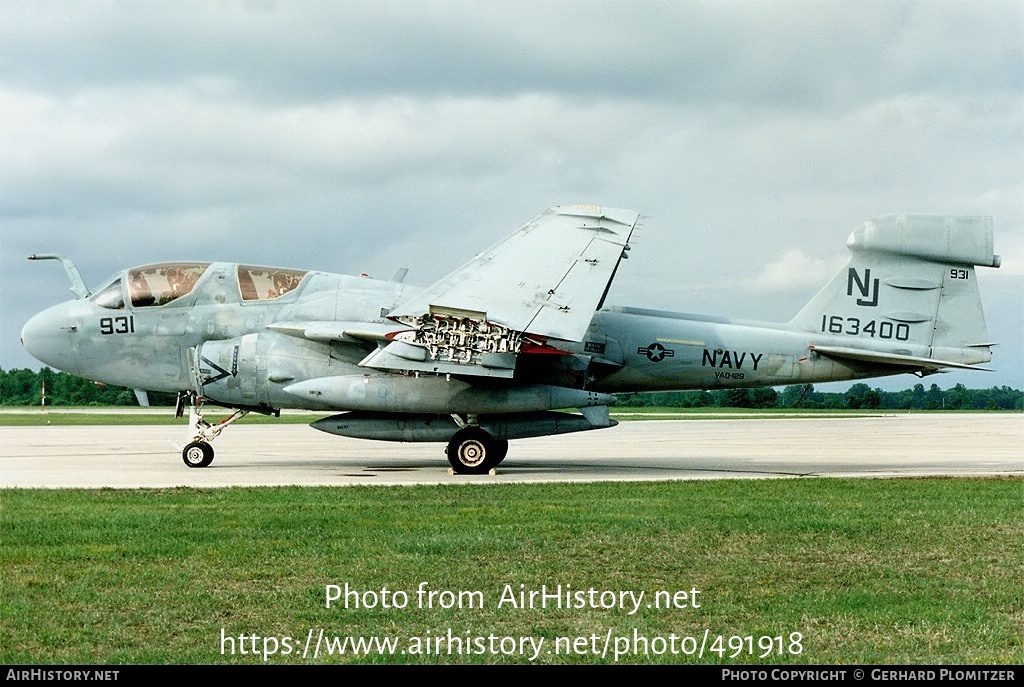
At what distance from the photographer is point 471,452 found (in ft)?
58.9

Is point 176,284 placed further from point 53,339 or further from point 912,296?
point 912,296

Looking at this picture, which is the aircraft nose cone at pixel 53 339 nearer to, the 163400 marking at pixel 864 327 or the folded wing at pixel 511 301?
the folded wing at pixel 511 301

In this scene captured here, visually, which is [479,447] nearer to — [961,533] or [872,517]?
[872,517]

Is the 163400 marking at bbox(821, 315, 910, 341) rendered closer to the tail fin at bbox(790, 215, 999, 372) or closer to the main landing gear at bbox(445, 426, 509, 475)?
the tail fin at bbox(790, 215, 999, 372)

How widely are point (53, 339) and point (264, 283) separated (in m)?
3.97

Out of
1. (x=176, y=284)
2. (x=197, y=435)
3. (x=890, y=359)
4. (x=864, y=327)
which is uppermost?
(x=176, y=284)

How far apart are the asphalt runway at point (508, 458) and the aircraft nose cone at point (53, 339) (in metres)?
1.95

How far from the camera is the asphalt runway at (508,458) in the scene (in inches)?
675

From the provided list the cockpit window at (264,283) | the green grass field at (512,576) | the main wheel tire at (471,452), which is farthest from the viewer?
the cockpit window at (264,283)

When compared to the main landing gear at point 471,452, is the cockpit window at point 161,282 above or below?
above

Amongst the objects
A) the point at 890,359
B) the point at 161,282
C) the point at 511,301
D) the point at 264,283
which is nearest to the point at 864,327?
the point at 890,359

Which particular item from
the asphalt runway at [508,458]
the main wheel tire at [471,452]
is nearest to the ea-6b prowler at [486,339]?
the main wheel tire at [471,452]

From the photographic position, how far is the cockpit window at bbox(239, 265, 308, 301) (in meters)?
18.7

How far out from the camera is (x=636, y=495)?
535 inches
